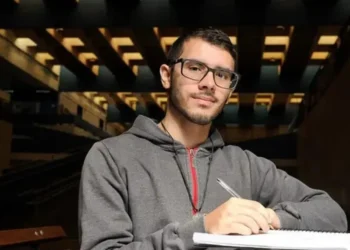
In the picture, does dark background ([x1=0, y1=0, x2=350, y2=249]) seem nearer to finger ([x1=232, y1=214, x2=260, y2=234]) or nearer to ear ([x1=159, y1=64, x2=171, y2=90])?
A: ear ([x1=159, y1=64, x2=171, y2=90])

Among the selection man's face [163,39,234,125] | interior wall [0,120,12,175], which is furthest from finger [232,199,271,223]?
interior wall [0,120,12,175]

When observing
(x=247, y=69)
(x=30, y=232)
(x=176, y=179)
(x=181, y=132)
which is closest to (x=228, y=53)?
(x=181, y=132)

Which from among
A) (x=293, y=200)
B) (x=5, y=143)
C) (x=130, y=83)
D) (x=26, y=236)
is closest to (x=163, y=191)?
(x=293, y=200)

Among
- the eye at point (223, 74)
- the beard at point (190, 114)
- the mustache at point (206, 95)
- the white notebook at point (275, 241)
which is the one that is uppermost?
the eye at point (223, 74)

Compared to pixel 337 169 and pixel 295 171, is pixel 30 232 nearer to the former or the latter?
pixel 337 169

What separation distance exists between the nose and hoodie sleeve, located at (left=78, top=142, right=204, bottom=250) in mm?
325

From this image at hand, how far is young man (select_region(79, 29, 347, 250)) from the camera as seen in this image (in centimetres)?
127

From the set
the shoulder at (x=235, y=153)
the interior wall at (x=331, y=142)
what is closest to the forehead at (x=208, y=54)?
the shoulder at (x=235, y=153)

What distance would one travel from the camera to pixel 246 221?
105cm

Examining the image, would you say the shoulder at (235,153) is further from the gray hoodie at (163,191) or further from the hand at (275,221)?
the hand at (275,221)

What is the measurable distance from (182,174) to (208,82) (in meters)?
0.28

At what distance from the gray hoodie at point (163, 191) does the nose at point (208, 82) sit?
215 mm

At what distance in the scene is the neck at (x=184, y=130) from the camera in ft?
5.12

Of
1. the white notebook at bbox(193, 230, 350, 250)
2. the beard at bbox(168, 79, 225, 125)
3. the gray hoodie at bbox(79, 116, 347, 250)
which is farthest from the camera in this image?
the beard at bbox(168, 79, 225, 125)
